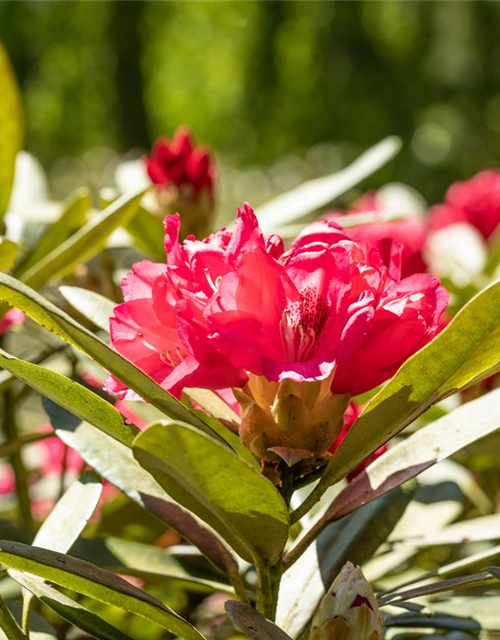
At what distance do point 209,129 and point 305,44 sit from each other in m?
1.71

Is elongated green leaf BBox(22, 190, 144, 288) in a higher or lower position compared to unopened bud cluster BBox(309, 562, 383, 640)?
higher

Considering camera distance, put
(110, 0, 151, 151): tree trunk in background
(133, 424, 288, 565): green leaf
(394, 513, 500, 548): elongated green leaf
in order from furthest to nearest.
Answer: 1. (110, 0, 151, 151): tree trunk in background
2. (394, 513, 500, 548): elongated green leaf
3. (133, 424, 288, 565): green leaf

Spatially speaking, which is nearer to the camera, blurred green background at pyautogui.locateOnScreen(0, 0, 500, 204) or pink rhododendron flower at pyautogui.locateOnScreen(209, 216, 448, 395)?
pink rhododendron flower at pyautogui.locateOnScreen(209, 216, 448, 395)

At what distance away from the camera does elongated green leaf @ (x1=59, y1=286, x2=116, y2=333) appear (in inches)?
24.9

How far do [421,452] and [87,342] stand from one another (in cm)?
22

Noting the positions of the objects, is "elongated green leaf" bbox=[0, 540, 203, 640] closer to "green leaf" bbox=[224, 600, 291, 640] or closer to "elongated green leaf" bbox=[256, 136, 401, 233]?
"green leaf" bbox=[224, 600, 291, 640]

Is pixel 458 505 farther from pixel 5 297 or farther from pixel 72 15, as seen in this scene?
pixel 72 15

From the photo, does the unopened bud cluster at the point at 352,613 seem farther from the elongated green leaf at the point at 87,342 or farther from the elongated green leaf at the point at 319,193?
the elongated green leaf at the point at 319,193

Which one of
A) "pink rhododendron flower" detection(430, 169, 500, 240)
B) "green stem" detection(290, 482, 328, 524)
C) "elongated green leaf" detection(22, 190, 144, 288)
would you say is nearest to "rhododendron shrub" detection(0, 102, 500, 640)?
"green stem" detection(290, 482, 328, 524)

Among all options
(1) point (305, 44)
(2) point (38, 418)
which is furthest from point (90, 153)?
(2) point (38, 418)

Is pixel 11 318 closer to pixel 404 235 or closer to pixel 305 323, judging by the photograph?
pixel 305 323

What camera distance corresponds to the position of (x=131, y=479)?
60cm

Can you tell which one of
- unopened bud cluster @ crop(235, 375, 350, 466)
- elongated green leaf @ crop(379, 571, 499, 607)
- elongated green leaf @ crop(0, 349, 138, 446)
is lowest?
elongated green leaf @ crop(379, 571, 499, 607)

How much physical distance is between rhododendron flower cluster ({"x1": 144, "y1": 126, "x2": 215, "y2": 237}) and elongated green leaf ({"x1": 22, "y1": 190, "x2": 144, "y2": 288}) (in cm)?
28
